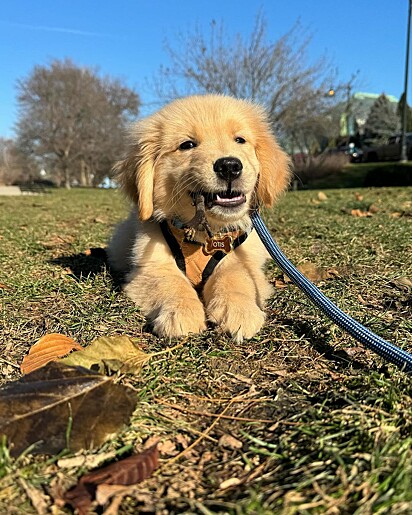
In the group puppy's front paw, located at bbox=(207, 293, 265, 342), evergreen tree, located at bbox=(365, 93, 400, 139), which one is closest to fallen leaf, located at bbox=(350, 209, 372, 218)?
puppy's front paw, located at bbox=(207, 293, 265, 342)

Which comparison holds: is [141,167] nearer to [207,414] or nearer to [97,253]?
[97,253]

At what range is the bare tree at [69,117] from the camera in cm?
3766

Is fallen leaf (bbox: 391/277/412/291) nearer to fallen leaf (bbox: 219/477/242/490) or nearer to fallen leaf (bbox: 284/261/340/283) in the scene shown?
fallen leaf (bbox: 284/261/340/283)

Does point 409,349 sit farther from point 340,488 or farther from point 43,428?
point 43,428

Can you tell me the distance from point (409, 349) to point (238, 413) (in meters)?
0.83

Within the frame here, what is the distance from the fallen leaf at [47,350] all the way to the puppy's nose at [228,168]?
109 centimetres

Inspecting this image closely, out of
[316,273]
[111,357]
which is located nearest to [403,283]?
[316,273]

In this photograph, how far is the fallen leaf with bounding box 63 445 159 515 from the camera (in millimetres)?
1051

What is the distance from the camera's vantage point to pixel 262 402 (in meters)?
1.50

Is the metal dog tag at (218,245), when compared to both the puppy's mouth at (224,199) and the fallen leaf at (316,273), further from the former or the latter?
the fallen leaf at (316,273)

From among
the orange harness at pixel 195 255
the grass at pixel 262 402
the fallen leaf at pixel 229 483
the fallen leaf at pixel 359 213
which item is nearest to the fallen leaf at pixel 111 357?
the grass at pixel 262 402

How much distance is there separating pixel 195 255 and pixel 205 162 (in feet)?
1.76

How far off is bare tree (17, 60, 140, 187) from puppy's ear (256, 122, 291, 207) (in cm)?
3657

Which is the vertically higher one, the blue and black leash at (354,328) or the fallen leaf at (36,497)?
the blue and black leash at (354,328)
